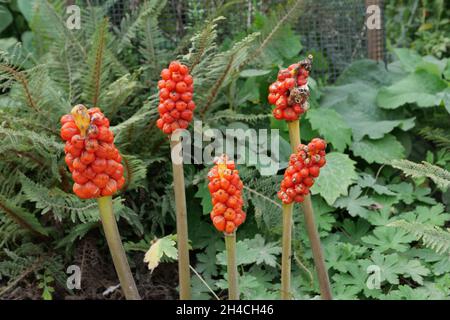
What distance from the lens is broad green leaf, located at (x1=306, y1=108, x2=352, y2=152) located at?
3236 millimetres

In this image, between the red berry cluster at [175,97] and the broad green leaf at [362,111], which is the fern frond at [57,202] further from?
the broad green leaf at [362,111]

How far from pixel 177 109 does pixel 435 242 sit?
80 cm

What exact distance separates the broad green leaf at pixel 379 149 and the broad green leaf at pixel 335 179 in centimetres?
23

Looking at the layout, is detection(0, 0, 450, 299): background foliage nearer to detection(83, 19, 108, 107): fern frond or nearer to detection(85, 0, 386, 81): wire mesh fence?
detection(83, 19, 108, 107): fern frond

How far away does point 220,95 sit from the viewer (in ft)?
11.2

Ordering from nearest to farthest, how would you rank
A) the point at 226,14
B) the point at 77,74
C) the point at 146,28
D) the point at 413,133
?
the point at 77,74
the point at 146,28
the point at 413,133
the point at 226,14

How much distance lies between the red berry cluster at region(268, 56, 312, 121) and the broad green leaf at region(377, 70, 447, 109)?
1.60 meters

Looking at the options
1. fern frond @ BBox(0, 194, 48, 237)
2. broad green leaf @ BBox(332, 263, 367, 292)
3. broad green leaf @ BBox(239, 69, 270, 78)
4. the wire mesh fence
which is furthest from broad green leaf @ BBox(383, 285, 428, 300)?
the wire mesh fence

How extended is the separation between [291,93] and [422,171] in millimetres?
518

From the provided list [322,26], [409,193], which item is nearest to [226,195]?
[409,193]

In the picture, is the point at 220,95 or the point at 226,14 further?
the point at 226,14

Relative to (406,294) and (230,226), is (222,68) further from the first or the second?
(230,226)
